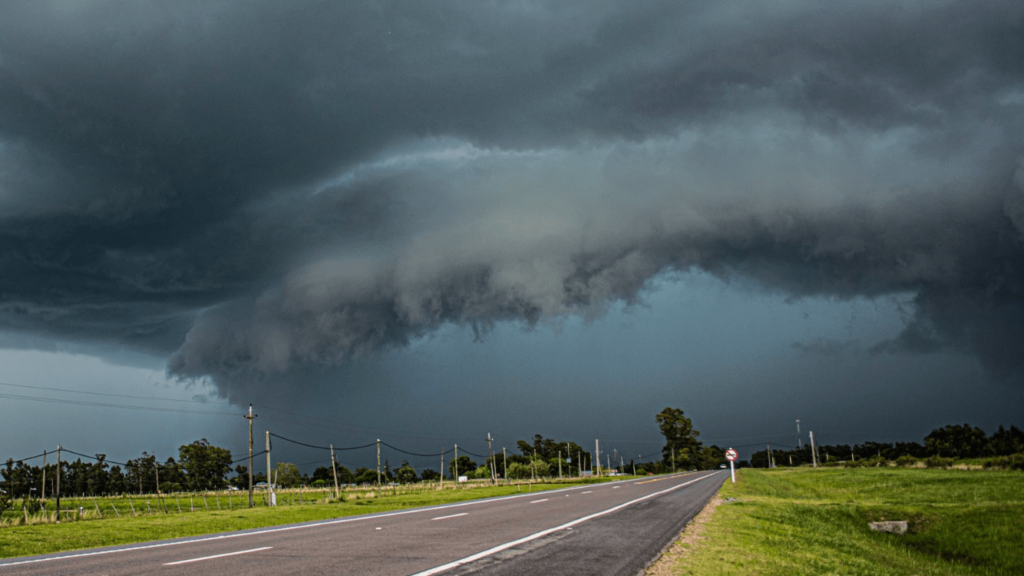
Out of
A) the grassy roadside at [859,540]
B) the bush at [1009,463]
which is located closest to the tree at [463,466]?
the bush at [1009,463]

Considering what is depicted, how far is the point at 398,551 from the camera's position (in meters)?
12.3

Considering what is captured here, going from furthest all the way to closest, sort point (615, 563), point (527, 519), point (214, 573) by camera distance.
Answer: point (527, 519) → point (615, 563) → point (214, 573)

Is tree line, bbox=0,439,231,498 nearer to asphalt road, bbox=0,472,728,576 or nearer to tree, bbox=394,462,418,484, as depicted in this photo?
tree, bbox=394,462,418,484

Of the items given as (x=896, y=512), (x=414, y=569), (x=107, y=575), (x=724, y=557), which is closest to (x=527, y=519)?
(x=724, y=557)

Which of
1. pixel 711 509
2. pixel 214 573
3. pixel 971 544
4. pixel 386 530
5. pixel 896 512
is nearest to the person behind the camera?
pixel 214 573

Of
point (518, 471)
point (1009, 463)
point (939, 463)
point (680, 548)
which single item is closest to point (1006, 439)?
point (939, 463)

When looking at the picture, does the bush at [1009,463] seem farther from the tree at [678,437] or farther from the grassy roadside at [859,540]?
the tree at [678,437]

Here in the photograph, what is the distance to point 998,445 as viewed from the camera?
118312mm

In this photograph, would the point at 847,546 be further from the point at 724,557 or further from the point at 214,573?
the point at 214,573

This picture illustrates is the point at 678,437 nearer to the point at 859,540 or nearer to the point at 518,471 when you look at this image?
the point at 518,471

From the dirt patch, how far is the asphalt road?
0.86ft

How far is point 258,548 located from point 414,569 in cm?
495

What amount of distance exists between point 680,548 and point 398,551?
6.00 m

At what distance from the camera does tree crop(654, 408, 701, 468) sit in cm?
16025
